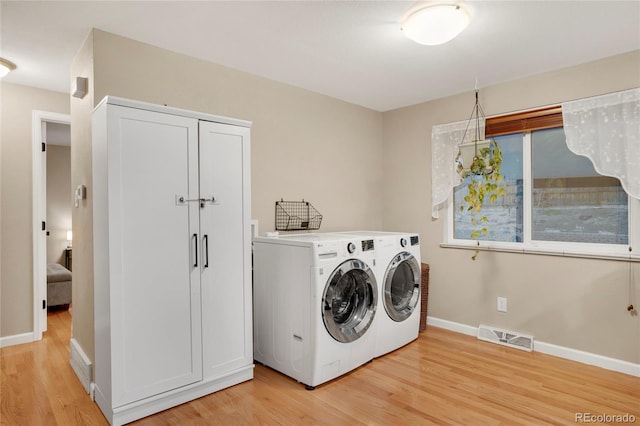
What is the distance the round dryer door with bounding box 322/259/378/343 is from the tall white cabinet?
0.58 metres

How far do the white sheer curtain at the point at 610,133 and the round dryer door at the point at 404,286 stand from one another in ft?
5.09

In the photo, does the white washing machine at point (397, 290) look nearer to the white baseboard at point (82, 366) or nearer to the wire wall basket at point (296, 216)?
the wire wall basket at point (296, 216)

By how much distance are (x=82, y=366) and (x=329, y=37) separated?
2772 millimetres

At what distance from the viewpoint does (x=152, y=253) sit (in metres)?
2.13

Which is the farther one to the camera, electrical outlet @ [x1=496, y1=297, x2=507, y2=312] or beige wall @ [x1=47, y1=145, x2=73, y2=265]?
beige wall @ [x1=47, y1=145, x2=73, y2=265]

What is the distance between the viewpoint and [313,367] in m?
2.42

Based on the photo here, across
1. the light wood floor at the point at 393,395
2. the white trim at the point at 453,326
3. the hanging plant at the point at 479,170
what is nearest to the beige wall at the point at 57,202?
the light wood floor at the point at 393,395

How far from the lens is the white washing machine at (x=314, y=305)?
2.44 metres

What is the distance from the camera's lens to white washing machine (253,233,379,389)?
7.99 feet

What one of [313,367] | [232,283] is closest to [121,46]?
[232,283]

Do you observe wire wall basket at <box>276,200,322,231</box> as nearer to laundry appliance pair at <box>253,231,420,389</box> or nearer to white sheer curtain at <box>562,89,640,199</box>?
laundry appliance pair at <box>253,231,420,389</box>

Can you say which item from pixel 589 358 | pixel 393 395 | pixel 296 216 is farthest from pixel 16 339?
pixel 589 358

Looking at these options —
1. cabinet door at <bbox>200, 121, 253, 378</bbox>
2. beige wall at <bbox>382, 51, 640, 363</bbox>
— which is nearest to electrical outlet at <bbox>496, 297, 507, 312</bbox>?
beige wall at <bbox>382, 51, 640, 363</bbox>

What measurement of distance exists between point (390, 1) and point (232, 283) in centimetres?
194
